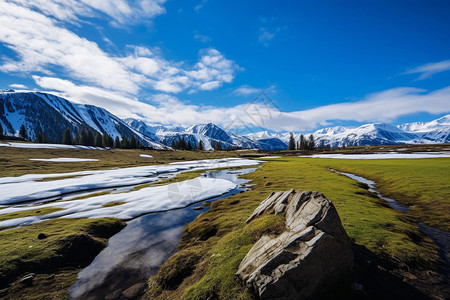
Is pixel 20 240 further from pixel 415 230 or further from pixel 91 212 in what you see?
pixel 415 230

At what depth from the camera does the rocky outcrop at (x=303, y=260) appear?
7.46m

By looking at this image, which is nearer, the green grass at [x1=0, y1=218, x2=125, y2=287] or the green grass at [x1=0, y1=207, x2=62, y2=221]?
the green grass at [x1=0, y1=218, x2=125, y2=287]

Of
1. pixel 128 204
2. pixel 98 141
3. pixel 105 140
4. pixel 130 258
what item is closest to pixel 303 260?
pixel 130 258

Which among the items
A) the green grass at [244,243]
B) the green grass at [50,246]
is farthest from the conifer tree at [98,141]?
the green grass at [244,243]

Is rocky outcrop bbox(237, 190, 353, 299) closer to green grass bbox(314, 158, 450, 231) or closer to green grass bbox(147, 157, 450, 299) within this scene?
green grass bbox(147, 157, 450, 299)

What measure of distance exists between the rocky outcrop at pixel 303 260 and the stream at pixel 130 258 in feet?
22.2

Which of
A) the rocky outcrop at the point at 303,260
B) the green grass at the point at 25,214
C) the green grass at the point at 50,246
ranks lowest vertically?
the green grass at the point at 25,214

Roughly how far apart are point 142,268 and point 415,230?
64.4ft

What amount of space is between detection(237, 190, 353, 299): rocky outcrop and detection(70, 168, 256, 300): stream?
6.77 metres

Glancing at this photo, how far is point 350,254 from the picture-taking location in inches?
349

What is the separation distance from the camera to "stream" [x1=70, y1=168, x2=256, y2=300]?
1055 centimetres

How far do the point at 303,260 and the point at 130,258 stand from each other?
39.4 ft

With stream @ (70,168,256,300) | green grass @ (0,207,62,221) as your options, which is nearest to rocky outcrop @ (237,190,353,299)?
stream @ (70,168,256,300)

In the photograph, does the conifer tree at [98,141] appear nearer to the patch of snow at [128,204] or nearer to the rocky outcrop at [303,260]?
the patch of snow at [128,204]
